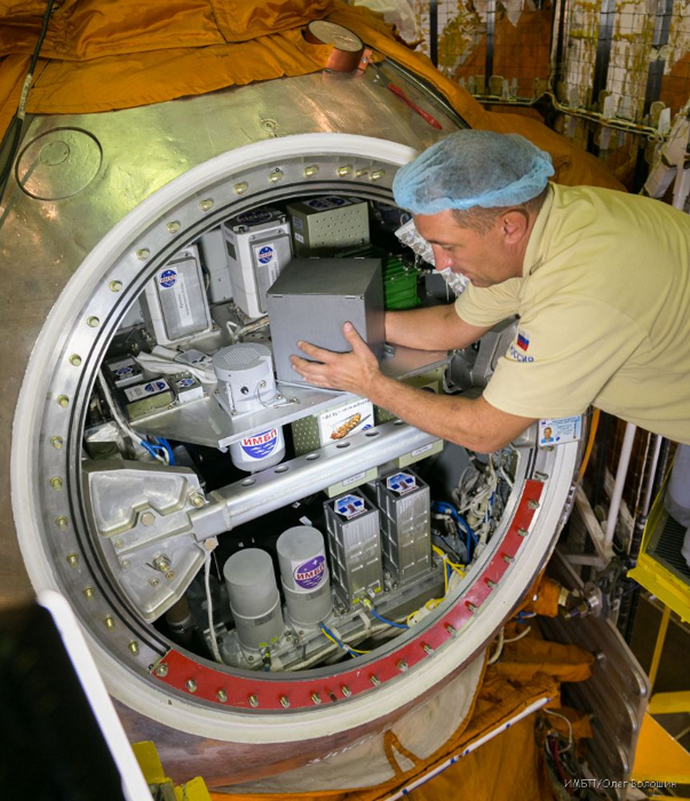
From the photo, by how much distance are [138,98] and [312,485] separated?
1.04 meters

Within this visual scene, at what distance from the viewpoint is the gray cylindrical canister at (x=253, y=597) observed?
2.12m

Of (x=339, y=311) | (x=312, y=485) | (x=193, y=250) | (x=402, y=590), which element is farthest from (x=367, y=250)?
(x=402, y=590)

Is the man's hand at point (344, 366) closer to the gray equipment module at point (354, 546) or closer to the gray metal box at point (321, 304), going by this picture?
the gray metal box at point (321, 304)

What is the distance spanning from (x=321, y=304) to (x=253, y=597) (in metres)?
0.93

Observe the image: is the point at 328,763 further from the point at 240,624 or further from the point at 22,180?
the point at 22,180

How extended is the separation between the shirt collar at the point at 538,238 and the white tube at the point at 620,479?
819mm

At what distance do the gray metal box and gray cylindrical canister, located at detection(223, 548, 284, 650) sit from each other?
615 millimetres

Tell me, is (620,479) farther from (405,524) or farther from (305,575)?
(305,575)

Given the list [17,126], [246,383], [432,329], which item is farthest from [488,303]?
[17,126]

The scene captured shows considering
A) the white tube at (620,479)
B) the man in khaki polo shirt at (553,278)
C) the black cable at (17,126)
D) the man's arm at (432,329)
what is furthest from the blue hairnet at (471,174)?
the white tube at (620,479)

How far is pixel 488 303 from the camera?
1.98m

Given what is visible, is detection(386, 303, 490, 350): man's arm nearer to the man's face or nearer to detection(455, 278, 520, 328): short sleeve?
detection(455, 278, 520, 328): short sleeve

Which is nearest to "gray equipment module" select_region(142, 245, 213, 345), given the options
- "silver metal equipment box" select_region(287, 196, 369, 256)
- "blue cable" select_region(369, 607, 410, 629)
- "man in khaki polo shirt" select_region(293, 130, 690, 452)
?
"silver metal equipment box" select_region(287, 196, 369, 256)

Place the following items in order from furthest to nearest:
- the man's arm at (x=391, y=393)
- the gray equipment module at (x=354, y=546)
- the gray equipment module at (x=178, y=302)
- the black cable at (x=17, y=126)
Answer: the gray equipment module at (x=354, y=546) < the gray equipment module at (x=178, y=302) < the man's arm at (x=391, y=393) < the black cable at (x=17, y=126)
